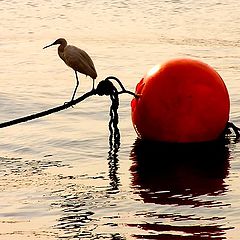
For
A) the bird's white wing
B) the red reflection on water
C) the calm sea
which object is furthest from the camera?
the bird's white wing

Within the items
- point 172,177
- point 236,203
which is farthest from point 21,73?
point 236,203

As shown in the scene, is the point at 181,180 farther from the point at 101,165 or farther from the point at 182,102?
the point at 182,102

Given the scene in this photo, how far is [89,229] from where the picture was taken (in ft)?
39.8

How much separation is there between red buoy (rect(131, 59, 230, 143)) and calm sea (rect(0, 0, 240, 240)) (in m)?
0.38

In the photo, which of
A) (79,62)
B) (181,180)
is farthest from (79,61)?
(181,180)

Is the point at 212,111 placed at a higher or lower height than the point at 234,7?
higher

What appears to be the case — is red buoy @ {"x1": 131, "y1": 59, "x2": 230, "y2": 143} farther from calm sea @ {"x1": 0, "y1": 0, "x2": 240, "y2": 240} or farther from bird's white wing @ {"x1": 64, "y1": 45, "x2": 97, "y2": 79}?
bird's white wing @ {"x1": 64, "y1": 45, "x2": 97, "y2": 79}

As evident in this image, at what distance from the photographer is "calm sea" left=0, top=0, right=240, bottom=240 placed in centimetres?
1234

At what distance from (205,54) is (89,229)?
15.5 meters

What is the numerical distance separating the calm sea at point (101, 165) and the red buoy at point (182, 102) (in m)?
0.38

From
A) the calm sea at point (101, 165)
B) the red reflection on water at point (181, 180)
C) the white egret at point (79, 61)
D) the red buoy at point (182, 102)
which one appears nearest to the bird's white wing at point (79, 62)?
the white egret at point (79, 61)

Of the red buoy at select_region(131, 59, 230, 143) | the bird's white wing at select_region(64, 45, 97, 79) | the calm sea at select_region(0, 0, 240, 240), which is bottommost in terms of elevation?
the calm sea at select_region(0, 0, 240, 240)

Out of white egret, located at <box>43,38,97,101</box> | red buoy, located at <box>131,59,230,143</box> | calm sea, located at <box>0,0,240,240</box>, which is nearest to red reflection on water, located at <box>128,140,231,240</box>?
calm sea, located at <box>0,0,240,240</box>

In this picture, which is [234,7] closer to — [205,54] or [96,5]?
[96,5]
